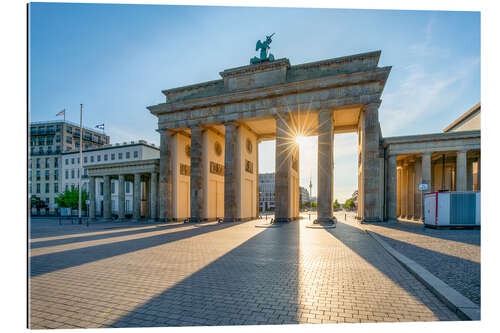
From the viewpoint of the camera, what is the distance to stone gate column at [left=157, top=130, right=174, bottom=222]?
35281mm

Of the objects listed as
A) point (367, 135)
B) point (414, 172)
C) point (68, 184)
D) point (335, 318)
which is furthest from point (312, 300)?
point (68, 184)

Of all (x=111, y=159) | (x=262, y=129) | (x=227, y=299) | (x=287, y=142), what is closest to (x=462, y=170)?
(x=287, y=142)

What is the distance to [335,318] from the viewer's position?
14.8ft

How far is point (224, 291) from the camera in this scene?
5.95 meters

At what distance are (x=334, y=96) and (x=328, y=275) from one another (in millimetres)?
23364

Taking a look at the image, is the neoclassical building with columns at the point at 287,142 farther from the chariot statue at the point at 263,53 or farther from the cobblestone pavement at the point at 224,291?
the cobblestone pavement at the point at 224,291

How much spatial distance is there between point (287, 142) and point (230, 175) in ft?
24.8

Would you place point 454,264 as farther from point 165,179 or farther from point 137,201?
point 137,201

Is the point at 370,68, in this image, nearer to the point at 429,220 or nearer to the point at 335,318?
the point at 429,220

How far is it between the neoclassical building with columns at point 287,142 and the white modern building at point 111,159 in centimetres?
2254

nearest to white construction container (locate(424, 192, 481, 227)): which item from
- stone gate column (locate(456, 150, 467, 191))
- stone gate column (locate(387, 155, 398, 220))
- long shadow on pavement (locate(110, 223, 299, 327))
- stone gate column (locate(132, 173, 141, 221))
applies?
stone gate column (locate(387, 155, 398, 220))

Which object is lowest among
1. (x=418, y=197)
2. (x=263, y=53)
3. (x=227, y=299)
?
(x=418, y=197)

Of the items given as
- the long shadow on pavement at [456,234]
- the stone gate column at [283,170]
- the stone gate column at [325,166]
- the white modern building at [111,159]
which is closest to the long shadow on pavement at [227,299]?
the long shadow on pavement at [456,234]

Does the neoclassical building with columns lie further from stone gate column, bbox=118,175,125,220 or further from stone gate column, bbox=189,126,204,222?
stone gate column, bbox=118,175,125,220
